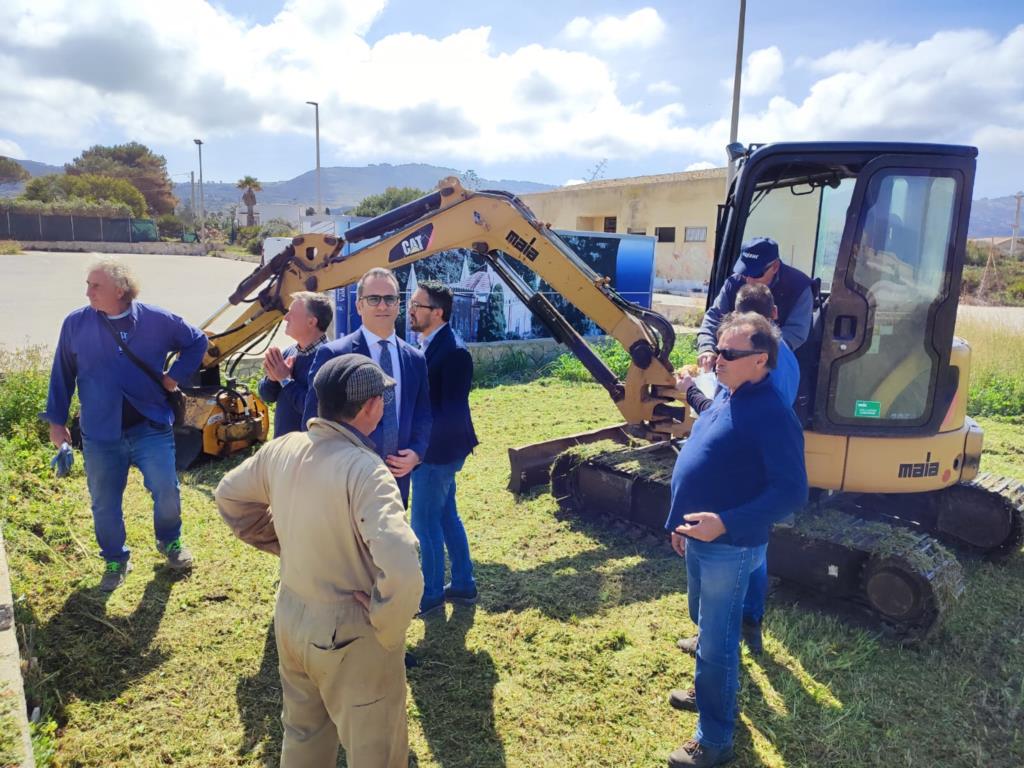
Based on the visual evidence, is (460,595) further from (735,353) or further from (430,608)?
(735,353)

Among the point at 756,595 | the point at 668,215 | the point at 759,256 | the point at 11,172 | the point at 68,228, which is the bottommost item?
the point at 756,595

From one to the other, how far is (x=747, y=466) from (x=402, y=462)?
158 centimetres

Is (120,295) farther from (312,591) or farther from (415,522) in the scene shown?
(312,591)

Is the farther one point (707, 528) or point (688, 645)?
point (688, 645)

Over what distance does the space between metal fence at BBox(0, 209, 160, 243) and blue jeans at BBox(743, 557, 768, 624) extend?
5298 cm

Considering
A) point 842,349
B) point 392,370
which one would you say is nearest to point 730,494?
point 392,370

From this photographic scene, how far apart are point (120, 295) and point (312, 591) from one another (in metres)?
2.90

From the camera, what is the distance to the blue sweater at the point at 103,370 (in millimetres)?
4176

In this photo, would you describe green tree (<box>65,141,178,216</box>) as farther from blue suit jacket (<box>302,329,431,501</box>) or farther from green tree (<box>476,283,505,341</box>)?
blue suit jacket (<box>302,329,431,501</box>)

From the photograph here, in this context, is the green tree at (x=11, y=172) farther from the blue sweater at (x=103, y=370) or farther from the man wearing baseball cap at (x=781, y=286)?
the man wearing baseball cap at (x=781, y=286)

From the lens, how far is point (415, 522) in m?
4.05

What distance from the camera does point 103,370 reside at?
165 inches

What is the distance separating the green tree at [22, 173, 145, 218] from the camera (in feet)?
181

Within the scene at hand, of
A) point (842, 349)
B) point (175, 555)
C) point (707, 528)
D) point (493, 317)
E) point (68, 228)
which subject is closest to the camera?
point (707, 528)
